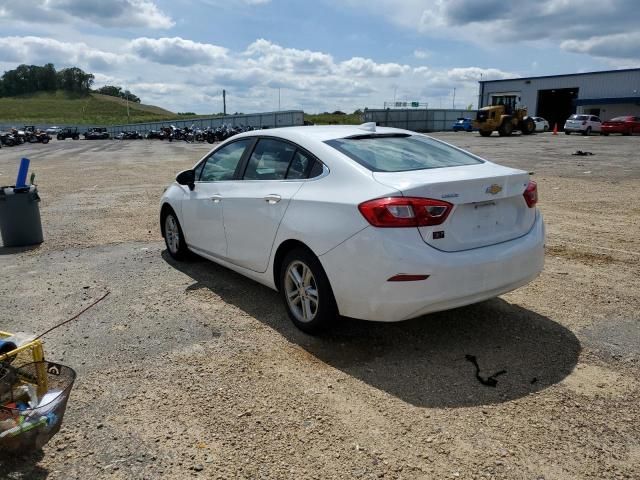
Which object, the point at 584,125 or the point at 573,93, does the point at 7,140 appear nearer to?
the point at 584,125

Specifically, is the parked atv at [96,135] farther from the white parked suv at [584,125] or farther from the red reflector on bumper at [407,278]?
the red reflector on bumper at [407,278]

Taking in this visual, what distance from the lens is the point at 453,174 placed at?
145 inches

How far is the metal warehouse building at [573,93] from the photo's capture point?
4966 cm

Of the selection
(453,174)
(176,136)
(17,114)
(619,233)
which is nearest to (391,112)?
(176,136)

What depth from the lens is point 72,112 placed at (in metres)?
121

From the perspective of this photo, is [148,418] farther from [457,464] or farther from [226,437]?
[457,464]

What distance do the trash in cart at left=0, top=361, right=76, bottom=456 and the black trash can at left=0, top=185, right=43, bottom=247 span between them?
16.6 ft

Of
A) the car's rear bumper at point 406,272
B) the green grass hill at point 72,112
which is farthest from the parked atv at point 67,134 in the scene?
the car's rear bumper at point 406,272

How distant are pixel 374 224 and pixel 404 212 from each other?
0.67ft

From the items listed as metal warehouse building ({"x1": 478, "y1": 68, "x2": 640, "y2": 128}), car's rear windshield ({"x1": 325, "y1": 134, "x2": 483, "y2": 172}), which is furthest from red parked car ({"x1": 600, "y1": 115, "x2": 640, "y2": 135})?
car's rear windshield ({"x1": 325, "y1": 134, "x2": 483, "y2": 172})

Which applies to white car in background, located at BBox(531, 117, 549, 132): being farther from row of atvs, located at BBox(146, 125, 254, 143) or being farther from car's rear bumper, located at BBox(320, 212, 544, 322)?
car's rear bumper, located at BBox(320, 212, 544, 322)

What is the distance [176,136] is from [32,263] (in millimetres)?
47902

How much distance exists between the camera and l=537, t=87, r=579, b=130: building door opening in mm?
57281

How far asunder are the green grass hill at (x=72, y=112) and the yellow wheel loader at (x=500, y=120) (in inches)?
3221
